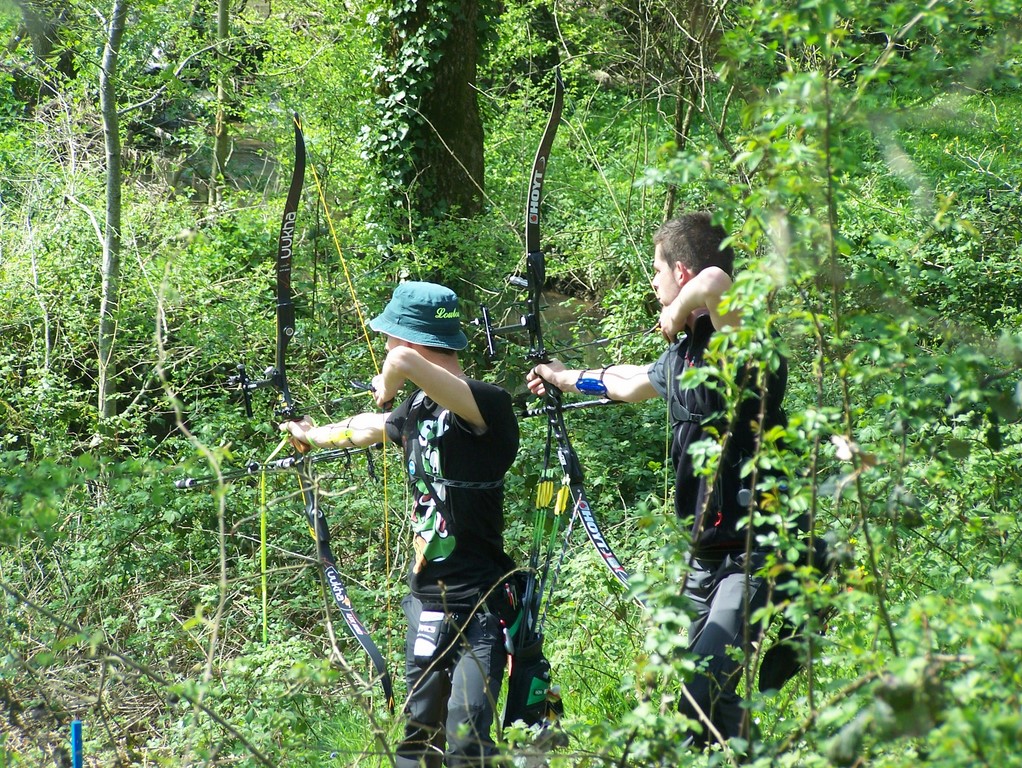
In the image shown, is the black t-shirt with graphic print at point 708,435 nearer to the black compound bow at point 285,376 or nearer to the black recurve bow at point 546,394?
the black recurve bow at point 546,394

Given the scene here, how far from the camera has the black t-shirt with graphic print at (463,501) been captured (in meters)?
3.18

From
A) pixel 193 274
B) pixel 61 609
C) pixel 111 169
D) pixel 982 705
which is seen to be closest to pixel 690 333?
pixel 982 705

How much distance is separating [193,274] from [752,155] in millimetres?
7037

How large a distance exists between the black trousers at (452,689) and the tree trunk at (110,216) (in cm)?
460

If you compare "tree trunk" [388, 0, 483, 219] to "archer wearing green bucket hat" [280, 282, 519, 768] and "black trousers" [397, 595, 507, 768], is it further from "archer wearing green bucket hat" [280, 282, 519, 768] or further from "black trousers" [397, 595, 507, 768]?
"black trousers" [397, 595, 507, 768]

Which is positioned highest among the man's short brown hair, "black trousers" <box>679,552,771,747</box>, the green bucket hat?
the man's short brown hair

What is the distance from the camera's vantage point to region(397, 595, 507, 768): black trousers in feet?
9.84

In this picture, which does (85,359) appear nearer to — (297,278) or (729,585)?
(297,278)

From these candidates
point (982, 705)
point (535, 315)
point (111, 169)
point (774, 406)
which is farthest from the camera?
point (111, 169)

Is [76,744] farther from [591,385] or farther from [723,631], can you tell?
[591,385]

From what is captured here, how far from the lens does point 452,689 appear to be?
311 centimetres

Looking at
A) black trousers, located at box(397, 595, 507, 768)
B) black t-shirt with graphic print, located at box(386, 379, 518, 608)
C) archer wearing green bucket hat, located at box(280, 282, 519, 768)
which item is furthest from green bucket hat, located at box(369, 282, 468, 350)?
black trousers, located at box(397, 595, 507, 768)

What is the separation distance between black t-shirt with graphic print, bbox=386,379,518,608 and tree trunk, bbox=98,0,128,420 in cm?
455

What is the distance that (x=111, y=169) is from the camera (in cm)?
687
